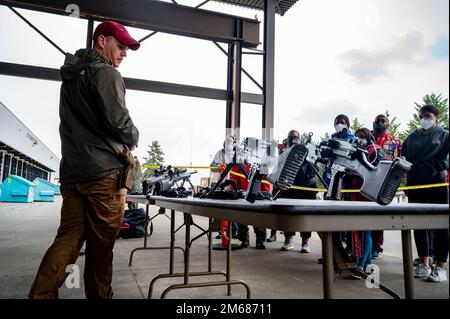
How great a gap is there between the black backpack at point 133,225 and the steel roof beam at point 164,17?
3.13 metres

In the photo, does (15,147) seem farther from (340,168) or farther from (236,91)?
(340,168)

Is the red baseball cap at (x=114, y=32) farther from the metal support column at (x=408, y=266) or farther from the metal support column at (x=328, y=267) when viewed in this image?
the metal support column at (x=408, y=266)

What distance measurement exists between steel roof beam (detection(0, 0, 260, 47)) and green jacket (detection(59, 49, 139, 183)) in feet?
13.3

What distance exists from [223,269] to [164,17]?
423cm

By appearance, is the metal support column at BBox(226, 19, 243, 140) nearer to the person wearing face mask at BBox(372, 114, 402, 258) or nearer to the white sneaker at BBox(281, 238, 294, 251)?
the white sneaker at BBox(281, 238, 294, 251)


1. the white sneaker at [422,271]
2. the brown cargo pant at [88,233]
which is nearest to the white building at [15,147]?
the brown cargo pant at [88,233]

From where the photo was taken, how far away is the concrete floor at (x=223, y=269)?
101 inches

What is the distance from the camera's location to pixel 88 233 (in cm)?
168

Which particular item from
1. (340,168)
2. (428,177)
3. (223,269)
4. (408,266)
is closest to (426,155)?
(428,177)

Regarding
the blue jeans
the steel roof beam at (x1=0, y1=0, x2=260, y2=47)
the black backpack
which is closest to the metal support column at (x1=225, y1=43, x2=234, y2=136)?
the steel roof beam at (x1=0, y1=0, x2=260, y2=47)

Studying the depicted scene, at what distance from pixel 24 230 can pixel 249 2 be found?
6016 mm

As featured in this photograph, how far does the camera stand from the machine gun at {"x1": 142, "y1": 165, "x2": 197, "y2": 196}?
320cm
